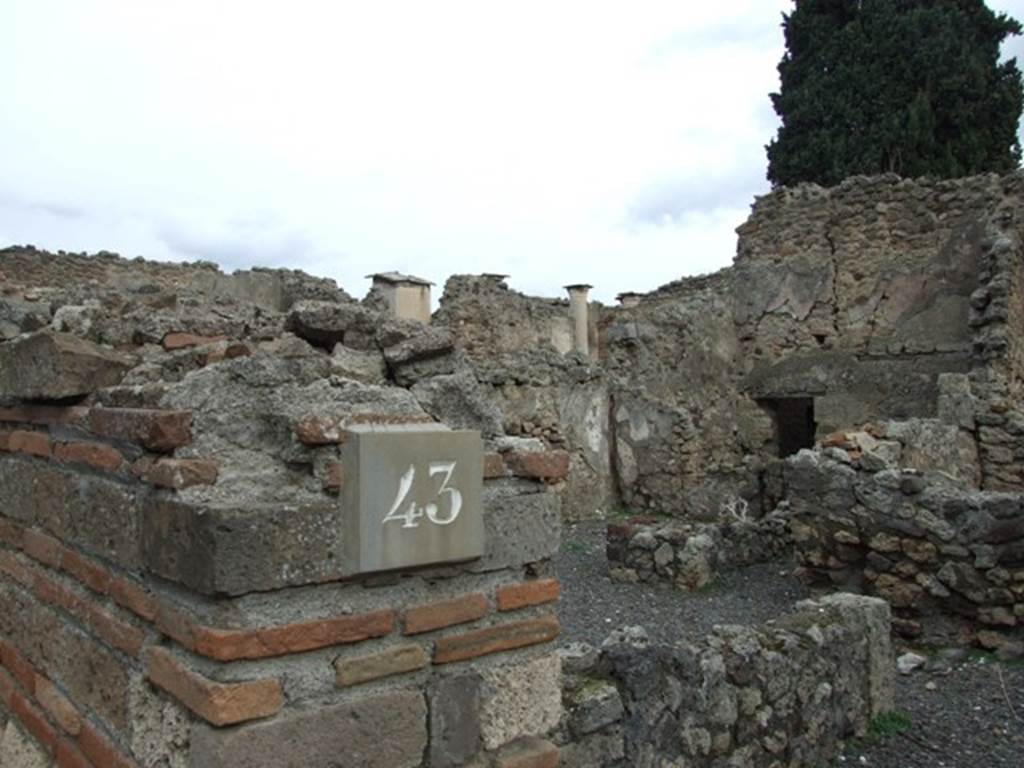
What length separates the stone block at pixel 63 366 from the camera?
2.14 metres

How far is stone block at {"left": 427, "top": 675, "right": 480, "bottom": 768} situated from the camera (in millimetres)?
1912

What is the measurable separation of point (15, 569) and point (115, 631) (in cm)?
77

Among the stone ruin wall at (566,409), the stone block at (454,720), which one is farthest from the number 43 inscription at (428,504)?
the stone ruin wall at (566,409)

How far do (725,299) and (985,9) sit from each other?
12677mm

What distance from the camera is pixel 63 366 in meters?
2.13

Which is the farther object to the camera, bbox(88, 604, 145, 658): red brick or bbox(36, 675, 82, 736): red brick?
bbox(36, 675, 82, 736): red brick

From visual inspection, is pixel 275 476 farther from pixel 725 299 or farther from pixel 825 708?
pixel 725 299

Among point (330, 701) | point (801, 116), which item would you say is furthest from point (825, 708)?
point (801, 116)

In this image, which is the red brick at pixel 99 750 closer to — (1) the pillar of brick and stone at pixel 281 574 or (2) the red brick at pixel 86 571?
(1) the pillar of brick and stone at pixel 281 574

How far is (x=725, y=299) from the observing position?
13.2 meters

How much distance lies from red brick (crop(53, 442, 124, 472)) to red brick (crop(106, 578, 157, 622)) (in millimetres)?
269

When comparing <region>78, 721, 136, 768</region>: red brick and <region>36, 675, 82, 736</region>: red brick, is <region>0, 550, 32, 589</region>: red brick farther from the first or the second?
<region>78, 721, 136, 768</region>: red brick

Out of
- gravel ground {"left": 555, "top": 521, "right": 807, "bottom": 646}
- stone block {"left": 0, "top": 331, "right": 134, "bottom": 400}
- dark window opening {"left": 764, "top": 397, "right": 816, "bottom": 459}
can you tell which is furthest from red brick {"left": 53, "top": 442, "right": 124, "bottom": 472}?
dark window opening {"left": 764, "top": 397, "right": 816, "bottom": 459}

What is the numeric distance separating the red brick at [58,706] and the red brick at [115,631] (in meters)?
0.27
